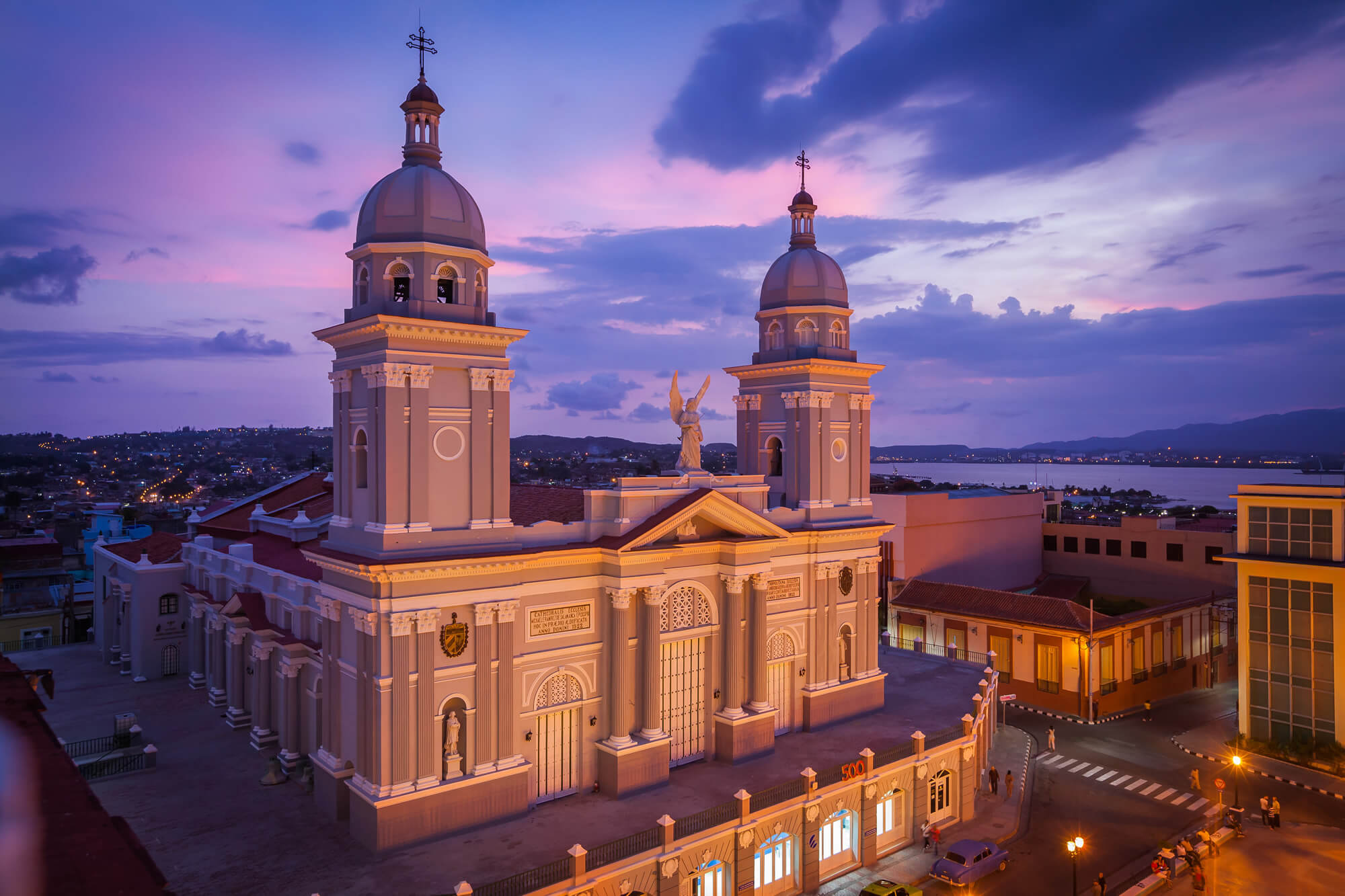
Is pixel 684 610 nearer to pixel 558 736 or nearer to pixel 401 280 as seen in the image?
pixel 558 736

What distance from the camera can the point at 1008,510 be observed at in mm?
55844

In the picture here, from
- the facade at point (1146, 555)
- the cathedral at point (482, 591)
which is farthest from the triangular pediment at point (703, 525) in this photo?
the facade at point (1146, 555)

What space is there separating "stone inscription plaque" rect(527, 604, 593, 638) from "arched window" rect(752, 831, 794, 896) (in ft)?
25.9

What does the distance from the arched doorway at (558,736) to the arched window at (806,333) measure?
15623 mm

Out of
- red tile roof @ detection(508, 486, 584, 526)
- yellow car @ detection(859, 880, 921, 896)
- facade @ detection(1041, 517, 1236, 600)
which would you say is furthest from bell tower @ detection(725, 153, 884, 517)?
facade @ detection(1041, 517, 1236, 600)

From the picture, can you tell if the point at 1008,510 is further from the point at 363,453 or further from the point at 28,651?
the point at 28,651

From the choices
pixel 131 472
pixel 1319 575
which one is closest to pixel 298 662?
pixel 1319 575

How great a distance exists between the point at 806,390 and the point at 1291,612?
23.0 metres

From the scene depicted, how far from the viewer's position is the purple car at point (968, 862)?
23.1 meters

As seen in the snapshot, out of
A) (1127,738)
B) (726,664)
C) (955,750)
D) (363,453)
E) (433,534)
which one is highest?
(363,453)

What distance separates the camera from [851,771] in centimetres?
2406

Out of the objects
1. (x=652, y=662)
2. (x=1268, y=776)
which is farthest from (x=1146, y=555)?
(x=652, y=662)

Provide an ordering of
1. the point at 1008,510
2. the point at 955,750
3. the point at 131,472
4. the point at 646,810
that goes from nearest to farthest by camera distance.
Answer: the point at 646,810
the point at 955,750
the point at 1008,510
the point at 131,472

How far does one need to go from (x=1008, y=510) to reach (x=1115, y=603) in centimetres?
911
